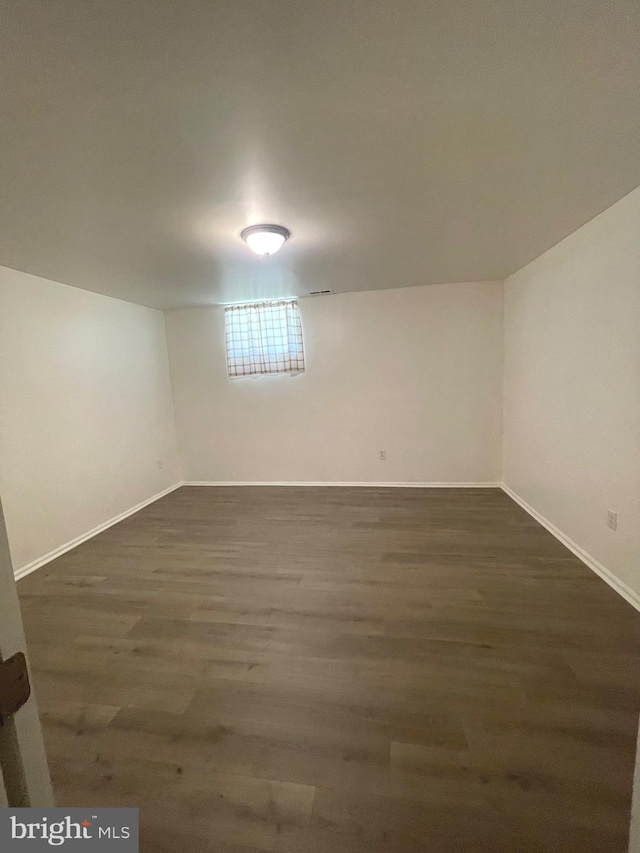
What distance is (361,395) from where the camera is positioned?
4363 millimetres

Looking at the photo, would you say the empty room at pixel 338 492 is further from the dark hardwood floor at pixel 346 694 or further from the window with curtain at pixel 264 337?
the window with curtain at pixel 264 337

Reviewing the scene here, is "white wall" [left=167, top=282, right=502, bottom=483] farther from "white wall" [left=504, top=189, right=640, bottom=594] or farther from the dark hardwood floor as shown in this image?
the dark hardwood floor

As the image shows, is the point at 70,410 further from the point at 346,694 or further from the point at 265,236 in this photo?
the point at 346,694

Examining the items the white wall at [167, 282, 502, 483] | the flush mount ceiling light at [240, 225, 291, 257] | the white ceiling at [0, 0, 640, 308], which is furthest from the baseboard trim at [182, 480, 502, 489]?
the flush mount ceiling light at [240, 225, 291, 257]

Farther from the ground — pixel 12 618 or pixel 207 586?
pixel 12 618

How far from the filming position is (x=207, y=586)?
8.16 ft

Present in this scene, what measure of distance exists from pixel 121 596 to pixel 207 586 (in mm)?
548

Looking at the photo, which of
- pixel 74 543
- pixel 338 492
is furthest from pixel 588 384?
pixel 74 543

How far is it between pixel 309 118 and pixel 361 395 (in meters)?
3.18

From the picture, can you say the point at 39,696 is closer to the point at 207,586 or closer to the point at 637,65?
the point at 207,586

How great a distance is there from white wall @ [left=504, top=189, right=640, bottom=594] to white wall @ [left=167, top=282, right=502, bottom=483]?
2.04ft

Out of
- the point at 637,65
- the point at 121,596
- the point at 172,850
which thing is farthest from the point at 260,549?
the point at 637,65

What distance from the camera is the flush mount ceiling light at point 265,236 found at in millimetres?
2209

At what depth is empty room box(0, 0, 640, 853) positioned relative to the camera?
3.45 feet
